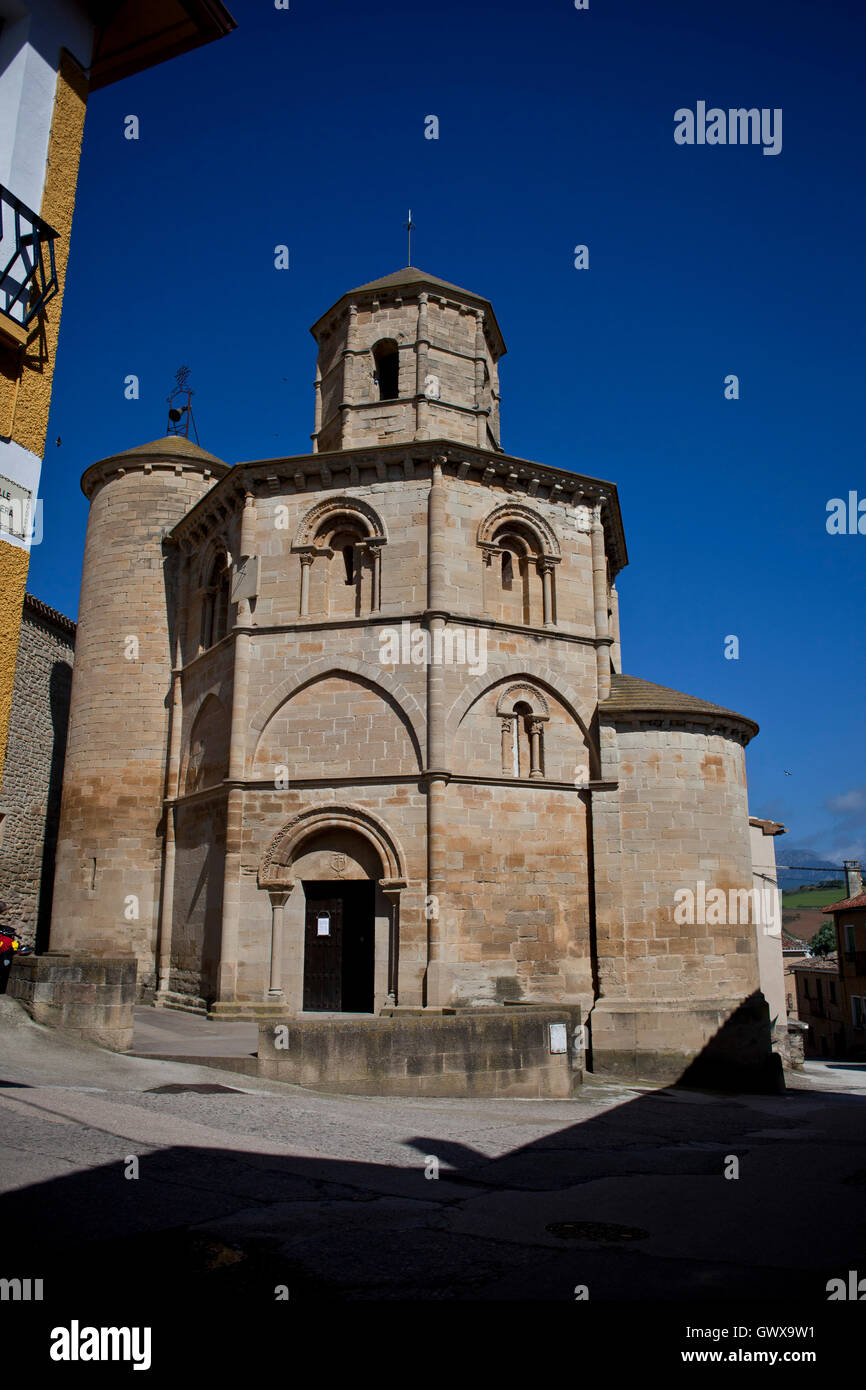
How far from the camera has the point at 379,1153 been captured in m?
8.22

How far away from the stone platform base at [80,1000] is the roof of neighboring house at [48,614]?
48.9ft

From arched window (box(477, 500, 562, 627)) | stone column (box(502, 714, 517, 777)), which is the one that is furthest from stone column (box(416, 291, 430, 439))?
stone column (box(502, 714, 517, 777))

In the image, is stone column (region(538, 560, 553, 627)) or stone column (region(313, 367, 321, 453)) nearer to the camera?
stone column (region(538, 560, 553, 627))

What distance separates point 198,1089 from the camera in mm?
10773

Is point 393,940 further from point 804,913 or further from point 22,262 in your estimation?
point 804,913

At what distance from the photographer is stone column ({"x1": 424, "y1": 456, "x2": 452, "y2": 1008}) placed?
1744 centimetres

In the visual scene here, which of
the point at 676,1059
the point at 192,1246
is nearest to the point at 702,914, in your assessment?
the point at 676,1059

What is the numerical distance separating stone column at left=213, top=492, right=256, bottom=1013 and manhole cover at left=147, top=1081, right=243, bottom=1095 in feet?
22.6

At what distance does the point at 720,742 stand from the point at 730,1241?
15130 millimetres

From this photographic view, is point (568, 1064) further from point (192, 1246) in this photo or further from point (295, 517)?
point (295, 517)

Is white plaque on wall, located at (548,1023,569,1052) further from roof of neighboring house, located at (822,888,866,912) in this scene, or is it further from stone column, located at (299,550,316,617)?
roof of neighboring house, located at (822,888,866,912)

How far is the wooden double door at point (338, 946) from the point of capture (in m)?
18.5

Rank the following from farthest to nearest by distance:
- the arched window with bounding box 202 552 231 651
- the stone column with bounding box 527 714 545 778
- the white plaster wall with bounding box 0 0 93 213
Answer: the arched window with bounding box 202 552 231 651, the stone column with bounding box 527 714 545 778, the white plaster wall with bounding box 0 0 93 213
